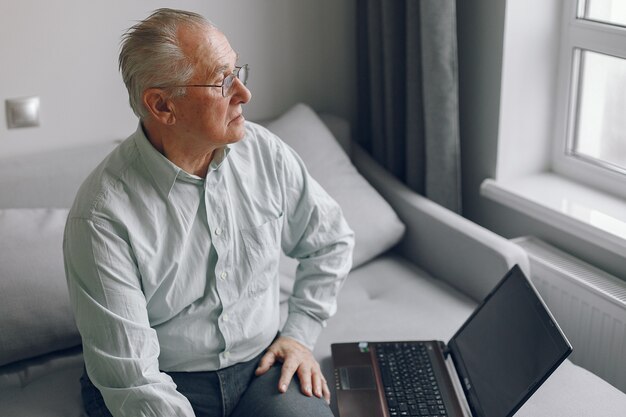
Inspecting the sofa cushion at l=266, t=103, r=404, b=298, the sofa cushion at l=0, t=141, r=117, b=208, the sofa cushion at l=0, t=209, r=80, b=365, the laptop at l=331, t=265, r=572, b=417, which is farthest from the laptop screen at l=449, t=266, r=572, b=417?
the sofa cushion at l=0, t=141, r=117, b=208

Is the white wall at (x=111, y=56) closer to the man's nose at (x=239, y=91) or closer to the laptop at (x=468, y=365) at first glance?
the man's nose at (x=239, y=91)

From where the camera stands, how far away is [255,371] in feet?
5.73

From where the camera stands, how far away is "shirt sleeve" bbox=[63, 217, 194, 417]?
150cm

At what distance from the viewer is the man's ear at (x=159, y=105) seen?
154cm

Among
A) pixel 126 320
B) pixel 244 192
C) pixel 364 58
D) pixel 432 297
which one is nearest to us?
pixel 126 320

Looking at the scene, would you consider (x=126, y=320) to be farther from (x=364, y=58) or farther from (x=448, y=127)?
(x=364, y=58)

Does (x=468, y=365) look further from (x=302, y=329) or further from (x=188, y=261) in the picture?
(x=188, y=261)

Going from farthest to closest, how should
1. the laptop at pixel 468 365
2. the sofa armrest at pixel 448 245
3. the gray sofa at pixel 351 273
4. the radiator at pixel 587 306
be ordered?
the sofa armrest at pixel 448 245 < the radiator at pixel 587 306 < the gray sofa at pixel 351 273 < the laptop at pixel 468 365

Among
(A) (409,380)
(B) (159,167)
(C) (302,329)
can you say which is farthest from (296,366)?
(B) (159,167)

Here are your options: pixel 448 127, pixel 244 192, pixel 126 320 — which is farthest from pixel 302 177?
pixel 448 127

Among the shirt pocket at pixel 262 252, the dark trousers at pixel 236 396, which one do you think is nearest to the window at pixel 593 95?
the shirt pocket at pixel 262 252

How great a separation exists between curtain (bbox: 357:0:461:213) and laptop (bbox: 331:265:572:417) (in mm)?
676

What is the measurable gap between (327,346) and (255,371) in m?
0.30

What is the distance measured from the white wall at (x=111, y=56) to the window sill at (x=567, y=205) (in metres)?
0.71
